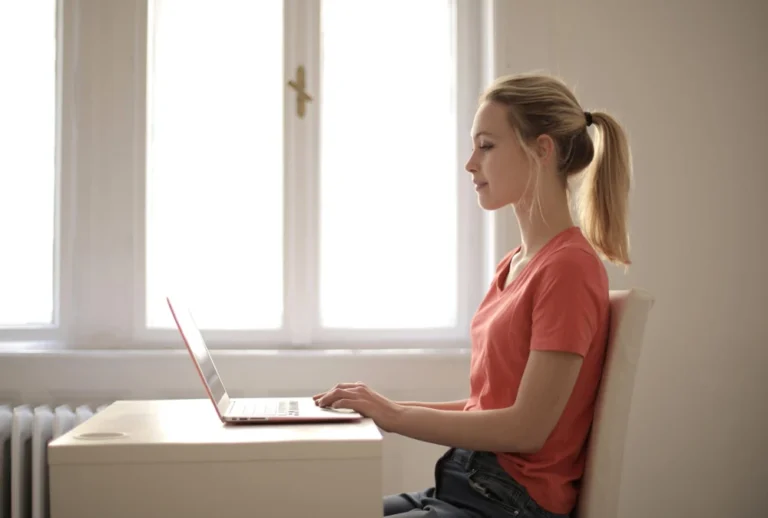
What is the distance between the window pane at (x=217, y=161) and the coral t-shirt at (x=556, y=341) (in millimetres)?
1125

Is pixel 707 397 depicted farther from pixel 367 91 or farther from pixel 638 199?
pixel 367 91

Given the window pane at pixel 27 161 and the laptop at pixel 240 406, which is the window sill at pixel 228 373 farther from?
the laptop at pixel 240 406

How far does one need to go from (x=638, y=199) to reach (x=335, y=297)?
0.91 metres

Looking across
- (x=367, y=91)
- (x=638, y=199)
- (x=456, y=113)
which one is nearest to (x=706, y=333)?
(x=638, y=199)

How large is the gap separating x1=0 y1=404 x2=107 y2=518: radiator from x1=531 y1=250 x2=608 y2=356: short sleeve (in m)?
1.25

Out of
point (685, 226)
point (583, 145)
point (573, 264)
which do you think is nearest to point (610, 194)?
point (583, 145)

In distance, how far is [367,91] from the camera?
7.58ft

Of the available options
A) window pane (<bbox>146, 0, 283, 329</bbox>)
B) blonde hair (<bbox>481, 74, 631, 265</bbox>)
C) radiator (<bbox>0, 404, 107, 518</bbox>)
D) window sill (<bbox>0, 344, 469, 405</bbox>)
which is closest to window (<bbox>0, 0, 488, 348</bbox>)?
window pane (<bbox>146, 0, 283, 329</bbox>)

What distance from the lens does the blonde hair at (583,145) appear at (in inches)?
52.2

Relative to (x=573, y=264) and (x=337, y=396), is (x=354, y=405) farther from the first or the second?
(x=573, y=264)

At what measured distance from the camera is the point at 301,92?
2256 mm

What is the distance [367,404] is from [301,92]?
1.26 meters

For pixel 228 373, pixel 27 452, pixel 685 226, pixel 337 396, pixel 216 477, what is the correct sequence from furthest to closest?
1. pixel 685 226
2. pixel 228 373
3. pixel 27 452
4. pixel 337 396
5. pixel 216 477

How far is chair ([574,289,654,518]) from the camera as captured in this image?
1.16 meters
